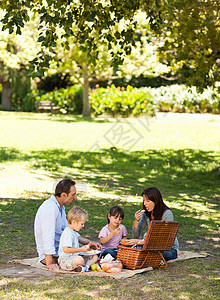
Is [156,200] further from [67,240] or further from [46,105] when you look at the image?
[46,105]

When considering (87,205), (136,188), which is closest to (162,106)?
(136,188)

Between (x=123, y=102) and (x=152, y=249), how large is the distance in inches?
821

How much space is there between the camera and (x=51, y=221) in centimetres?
562

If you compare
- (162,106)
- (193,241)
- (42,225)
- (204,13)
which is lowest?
(193,241)

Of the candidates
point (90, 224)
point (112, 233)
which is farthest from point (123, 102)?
point (112, 233)

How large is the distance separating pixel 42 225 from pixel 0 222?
2.25m

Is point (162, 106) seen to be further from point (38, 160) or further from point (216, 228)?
point (216, 228)

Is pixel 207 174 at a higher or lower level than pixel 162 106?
lower

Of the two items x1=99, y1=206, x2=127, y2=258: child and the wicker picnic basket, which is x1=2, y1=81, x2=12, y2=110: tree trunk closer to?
x1=99, y1=206, x2=127, y2=258: child

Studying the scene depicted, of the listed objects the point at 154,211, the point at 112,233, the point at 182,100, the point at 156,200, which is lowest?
the point at 112,233

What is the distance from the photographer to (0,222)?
766 centimetres

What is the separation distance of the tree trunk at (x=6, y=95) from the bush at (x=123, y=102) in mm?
7365

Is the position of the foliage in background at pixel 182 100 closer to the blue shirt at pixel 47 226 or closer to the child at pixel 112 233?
the child at pixel 112 233

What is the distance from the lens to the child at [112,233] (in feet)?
19.4
